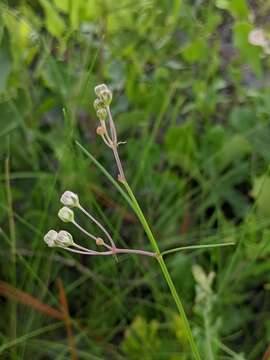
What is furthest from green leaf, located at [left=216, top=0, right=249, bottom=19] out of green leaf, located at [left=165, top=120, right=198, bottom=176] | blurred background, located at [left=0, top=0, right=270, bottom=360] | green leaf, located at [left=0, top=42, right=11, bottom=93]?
green leaf, located at [left=0, top=42, right=11, bottom=93]

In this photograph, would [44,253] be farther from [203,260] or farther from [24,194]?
[203,260]

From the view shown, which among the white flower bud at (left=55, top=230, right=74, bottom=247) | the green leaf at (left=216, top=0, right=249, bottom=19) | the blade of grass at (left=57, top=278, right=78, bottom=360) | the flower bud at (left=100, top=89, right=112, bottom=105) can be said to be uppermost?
the flower bud at (left=100, top=89, right=112, bottom=105)

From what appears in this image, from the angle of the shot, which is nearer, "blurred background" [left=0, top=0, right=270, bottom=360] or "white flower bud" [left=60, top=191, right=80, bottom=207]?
"white flower bud" [left=60, top=191, right=80, bottom=207]

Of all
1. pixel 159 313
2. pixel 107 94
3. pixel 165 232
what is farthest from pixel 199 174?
pixel 107 94

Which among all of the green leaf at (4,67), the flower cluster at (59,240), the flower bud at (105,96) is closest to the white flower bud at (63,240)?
the flower cluster at (59,240)

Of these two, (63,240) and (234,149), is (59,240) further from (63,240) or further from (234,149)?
(234,149)

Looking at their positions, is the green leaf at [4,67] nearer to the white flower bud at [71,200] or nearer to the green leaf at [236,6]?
the green leaf at [236,6]

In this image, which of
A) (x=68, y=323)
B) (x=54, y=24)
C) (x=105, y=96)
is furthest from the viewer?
(x=54, y=24)

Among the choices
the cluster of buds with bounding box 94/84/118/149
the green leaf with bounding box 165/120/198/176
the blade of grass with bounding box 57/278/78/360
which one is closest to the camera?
the cluster of buds with bounding box 94/84/118/149

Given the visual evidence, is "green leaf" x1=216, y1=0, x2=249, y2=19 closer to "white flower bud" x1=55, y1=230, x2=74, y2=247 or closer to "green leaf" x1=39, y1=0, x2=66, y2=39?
"green leaf" x1=39, y1=0, x2=66, y2=39

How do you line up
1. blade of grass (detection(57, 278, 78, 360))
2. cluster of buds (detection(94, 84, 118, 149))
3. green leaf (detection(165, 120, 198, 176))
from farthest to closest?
green leaf (detection(165, 120, 198, 176))
blade of grass (detection(57, 278, 78, 360))
cluster of buds (detection(94, 84, 118, 149))

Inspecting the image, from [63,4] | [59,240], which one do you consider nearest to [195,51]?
[63,4]
